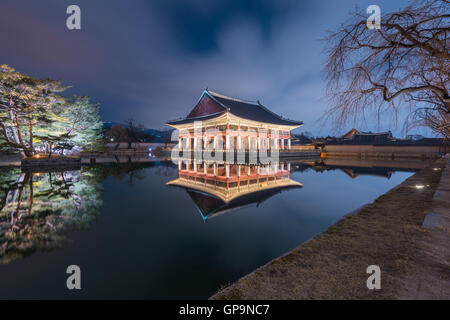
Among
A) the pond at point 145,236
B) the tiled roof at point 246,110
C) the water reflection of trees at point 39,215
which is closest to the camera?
the pond at point 145,236

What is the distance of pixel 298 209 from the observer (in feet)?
18.7

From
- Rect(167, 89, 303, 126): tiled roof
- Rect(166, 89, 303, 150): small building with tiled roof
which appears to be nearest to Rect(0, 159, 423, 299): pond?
Rect(166, 89, 303, 150): small building with tiled roof

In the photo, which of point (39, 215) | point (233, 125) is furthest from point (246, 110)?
point (39, 215)

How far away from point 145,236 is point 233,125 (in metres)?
19.1

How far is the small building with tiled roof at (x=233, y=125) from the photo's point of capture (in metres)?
21.7

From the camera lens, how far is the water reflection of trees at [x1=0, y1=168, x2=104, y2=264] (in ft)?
10.6

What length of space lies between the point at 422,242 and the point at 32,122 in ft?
74.5

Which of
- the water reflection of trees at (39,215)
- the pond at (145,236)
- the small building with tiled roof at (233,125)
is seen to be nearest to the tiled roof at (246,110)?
the small building with tiled roof at (233,125)

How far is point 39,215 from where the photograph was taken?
4531mm

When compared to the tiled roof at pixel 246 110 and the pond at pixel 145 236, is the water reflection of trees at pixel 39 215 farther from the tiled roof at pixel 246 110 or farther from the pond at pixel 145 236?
the tiled roof at pixel 246 110

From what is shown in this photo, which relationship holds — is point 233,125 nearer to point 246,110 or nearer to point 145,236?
point 246,110

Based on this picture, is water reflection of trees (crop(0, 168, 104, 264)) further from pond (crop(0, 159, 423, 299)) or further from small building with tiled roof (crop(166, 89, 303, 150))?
small building with tiled roof (crop(166, 89, 303, 150))

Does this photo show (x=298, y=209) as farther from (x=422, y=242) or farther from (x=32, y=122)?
(x=32, y=122)

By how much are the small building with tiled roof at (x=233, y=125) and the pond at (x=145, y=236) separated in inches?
596
